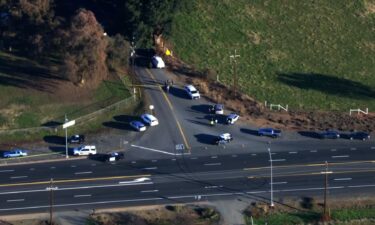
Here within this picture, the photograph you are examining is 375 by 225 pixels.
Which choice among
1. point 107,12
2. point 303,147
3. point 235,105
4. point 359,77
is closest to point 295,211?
point 303,147

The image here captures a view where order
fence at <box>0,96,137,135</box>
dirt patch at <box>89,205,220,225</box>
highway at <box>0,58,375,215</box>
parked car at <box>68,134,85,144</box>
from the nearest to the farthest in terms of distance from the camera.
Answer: dirt patch at <box>89,205,220,225</box>, highway at <box>0,58,375,215</box>, parked car at <box>68,134,85,144</box>, fence at <box>0,96,137,135</box>

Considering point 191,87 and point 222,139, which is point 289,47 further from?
point 222,139

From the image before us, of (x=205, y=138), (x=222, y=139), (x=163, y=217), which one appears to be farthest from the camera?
(x=205, y=138)

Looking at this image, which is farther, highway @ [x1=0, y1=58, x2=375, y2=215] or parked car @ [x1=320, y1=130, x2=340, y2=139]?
parked car @ [x1=320, y1=130, x2=340, y2=139]

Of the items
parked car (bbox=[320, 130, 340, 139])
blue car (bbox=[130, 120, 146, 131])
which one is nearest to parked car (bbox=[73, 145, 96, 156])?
blue car (bbox=[130, 120, 146, 131])

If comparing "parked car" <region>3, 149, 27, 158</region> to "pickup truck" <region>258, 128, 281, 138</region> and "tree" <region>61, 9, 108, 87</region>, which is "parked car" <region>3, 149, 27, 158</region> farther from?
"pickup truck" <region>258, 128, 281, 138</region>

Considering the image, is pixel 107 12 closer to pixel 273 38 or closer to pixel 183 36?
pixel 183 36

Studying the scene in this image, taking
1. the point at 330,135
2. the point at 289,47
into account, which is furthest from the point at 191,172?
the point at 289,47
